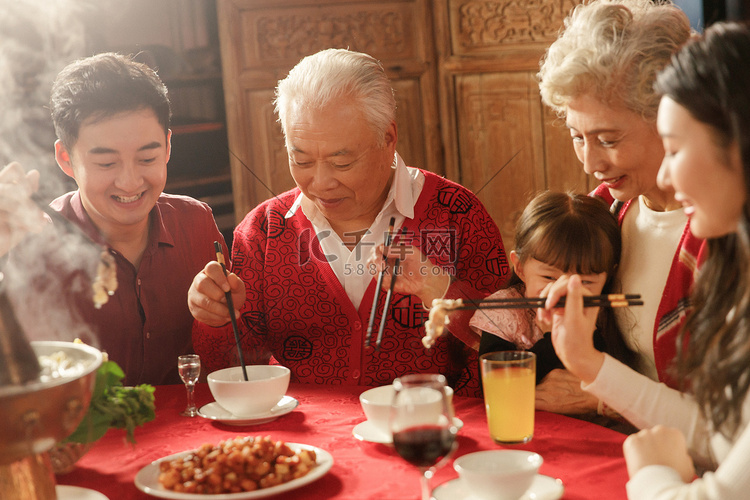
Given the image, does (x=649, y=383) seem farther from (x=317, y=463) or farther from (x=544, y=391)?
(x=317, y=463)

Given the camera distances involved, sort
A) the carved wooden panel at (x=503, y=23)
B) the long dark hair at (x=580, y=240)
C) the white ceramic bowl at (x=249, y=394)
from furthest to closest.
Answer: the carved wooden panel at (x=503, y=23), the long dark hair at (x=580, y=240), the white ceramic bowl at (x=249, y=394)

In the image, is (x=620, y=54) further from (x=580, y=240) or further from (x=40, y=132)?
(x=40, y=132)

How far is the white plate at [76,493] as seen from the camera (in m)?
1.13

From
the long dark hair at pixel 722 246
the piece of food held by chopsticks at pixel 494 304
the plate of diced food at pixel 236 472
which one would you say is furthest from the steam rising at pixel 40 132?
the long dark hair at pixel 722 246

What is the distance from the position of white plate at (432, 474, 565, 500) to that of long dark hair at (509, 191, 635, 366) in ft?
2.24

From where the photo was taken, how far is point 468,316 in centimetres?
189

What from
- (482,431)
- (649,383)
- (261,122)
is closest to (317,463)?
(482,431)

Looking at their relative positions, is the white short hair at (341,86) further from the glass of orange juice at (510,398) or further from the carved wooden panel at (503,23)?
the carved wooden panel at (503,23)

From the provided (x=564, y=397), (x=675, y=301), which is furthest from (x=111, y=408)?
(x=675, y=301)

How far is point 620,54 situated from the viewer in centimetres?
162

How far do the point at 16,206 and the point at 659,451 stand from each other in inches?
57.1

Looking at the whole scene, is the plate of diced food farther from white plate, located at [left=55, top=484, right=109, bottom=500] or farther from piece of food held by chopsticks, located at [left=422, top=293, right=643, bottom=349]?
piece of food held by chopsticks, located at [left=422, top=293, right=643, bottom=349]

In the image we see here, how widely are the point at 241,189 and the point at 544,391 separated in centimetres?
246

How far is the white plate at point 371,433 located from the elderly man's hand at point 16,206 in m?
0.92
